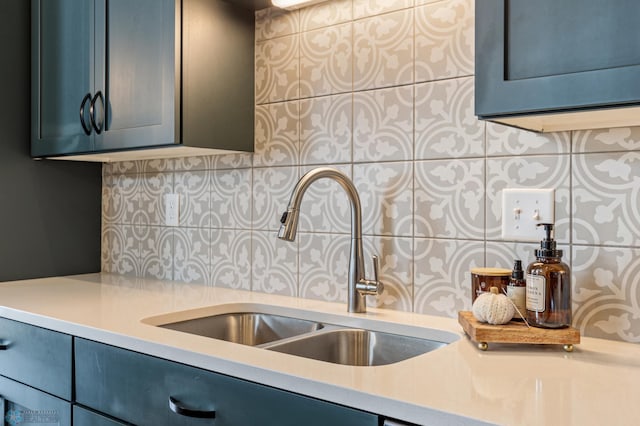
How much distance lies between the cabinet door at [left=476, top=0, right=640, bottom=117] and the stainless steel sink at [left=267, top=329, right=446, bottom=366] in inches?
22.8

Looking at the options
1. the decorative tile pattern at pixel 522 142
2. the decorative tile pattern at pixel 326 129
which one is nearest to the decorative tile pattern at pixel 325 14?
the decorative tile pattern at pixel 326 129

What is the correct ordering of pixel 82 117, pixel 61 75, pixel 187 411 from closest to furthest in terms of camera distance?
pixel 187 411, pixel 82 117, pixel 61 75

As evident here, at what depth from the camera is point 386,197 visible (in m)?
1.59

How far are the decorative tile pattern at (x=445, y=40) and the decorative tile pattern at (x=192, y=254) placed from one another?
3.13 ft

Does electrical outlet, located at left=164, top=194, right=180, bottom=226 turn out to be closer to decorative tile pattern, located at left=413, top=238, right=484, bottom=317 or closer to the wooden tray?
decorative tile pattern, located at left=413, top=238, right=484, bottom=317

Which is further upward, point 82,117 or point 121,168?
point 82,117

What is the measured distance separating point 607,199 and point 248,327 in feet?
3.25

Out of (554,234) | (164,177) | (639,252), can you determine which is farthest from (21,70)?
(639,252)

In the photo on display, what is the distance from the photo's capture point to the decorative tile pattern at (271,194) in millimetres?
Result: 1830

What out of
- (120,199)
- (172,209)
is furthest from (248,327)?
(120,199)

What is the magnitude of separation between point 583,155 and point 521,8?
1.25 feet

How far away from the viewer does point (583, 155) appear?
1272 mm

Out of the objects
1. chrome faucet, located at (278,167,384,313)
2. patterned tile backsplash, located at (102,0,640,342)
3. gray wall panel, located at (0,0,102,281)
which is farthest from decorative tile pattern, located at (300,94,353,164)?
gray wall panel, located at (0,0,102,281)

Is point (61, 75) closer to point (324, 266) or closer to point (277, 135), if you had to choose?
point (277, 135)
